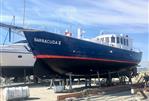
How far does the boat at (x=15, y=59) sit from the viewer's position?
23625 millimetres

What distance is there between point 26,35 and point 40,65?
2.04 metres

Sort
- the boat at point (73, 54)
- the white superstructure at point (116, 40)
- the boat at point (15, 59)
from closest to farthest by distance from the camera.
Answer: the boat at point (73, 54) → the white superstructure at point (116, 40) → the boat at point (15, 59)

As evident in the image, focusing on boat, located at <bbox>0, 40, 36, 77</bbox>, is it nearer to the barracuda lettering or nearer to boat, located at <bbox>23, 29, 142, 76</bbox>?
boat, located at <bbox>23, 29, 142, 76</bbox>

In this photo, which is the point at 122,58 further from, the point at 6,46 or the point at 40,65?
the point at 6,46

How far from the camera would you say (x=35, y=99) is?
1500 cm

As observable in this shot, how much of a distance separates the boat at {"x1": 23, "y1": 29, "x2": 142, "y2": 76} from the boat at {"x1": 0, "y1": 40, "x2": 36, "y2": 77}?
6912 millimetres

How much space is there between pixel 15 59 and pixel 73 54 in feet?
27.8

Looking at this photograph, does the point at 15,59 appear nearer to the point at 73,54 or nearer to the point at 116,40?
the point at 73,54

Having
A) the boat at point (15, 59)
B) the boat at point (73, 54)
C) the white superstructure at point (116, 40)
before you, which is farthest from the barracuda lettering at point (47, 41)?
the boat at point (15, 59)

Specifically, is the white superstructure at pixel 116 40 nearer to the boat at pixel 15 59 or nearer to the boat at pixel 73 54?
the boat at pixel 73 54

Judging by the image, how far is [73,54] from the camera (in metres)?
17.0

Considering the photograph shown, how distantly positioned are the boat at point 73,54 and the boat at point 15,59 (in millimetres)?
6912

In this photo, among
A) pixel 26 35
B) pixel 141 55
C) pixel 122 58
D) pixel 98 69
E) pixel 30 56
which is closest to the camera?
pixel 26 35

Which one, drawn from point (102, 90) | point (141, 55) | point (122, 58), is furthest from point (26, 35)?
point (141, 55)
